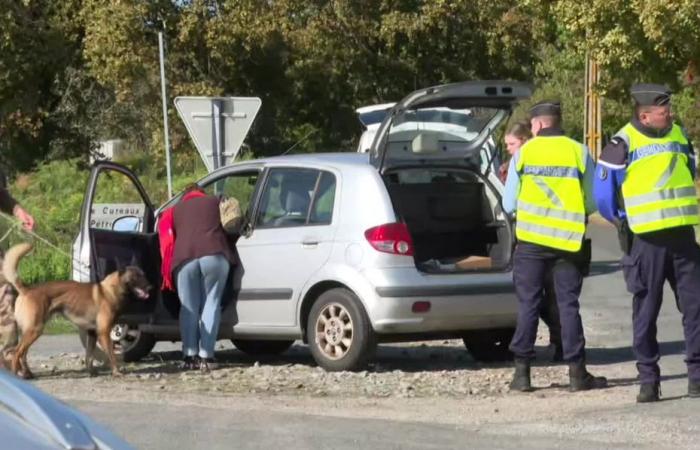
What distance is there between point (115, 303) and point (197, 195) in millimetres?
1115

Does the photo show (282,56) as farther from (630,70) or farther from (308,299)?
(308,299)

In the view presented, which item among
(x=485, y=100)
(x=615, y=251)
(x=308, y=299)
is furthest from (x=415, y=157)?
(x=615, y=251)

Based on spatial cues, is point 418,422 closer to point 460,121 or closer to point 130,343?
point 460,121

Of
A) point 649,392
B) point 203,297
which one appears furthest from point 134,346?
point 649,392

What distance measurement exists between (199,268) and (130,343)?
53.8 inches

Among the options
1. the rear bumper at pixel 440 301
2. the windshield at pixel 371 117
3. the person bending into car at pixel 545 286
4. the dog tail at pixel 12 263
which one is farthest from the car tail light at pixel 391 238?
the windshield at pixel 371 117

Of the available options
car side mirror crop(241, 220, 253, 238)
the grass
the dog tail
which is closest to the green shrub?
the grass

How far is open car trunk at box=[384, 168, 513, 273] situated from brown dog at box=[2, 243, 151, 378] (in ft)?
7.05

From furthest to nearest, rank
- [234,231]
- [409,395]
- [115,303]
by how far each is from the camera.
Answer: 1. [234,231]
2. [115,303]
3. [409,395]

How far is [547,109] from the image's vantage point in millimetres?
9508

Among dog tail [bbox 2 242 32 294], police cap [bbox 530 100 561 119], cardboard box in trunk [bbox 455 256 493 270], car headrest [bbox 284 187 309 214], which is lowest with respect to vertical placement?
cardboard box in trunk [bbox 455 256 493 270]

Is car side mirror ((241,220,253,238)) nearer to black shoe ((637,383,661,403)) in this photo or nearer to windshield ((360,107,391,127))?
black shoe ((637,383,661,403))

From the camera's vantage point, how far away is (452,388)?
32.7ft

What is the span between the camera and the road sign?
15.5 meters
